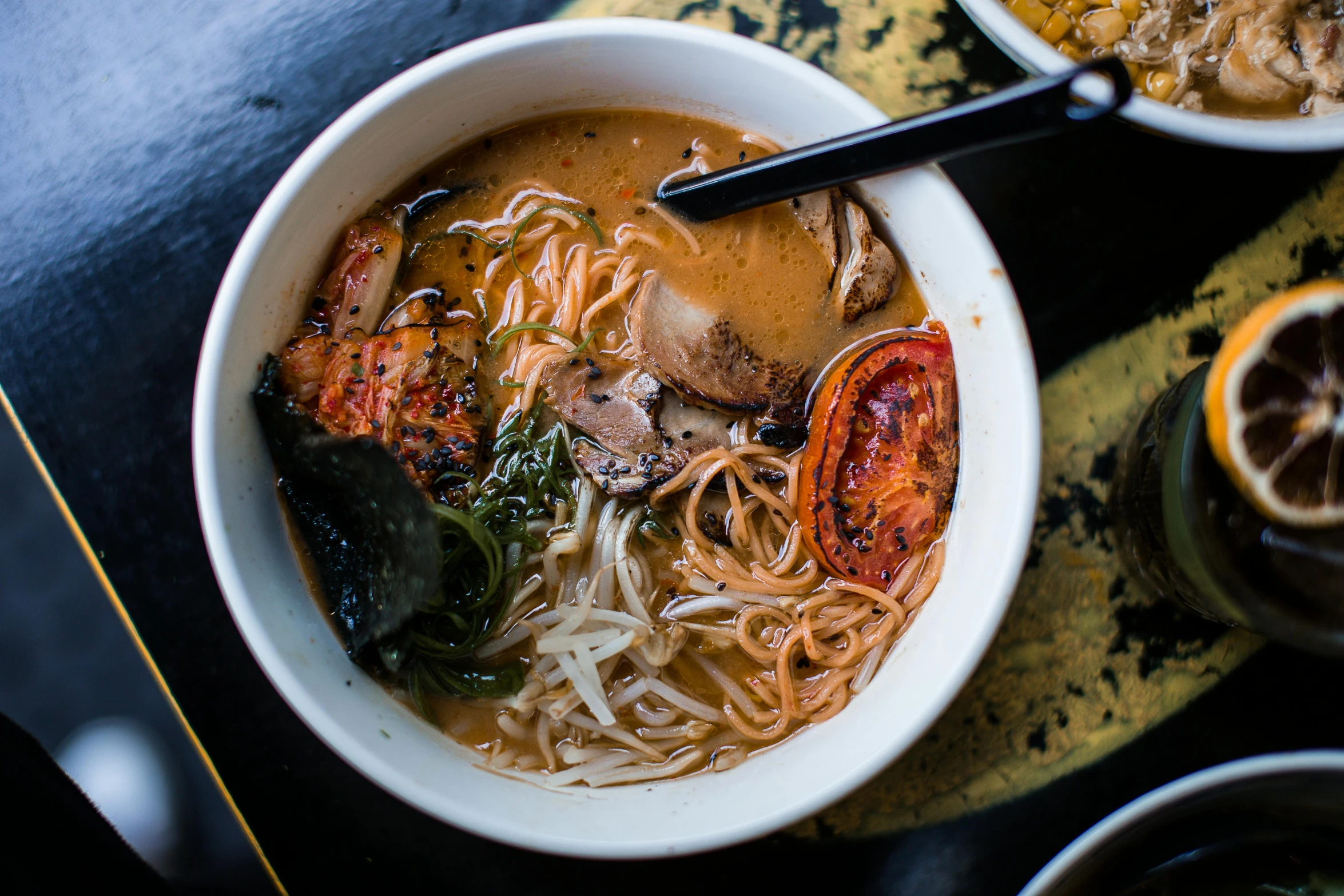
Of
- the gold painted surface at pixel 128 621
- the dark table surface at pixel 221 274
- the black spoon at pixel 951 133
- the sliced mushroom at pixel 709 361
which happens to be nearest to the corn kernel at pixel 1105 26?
the dark table surface at pixel 221 274

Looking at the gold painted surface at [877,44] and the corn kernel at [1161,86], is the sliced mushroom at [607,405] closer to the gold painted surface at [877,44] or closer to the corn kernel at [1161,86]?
the gold painted surface at [877,44]

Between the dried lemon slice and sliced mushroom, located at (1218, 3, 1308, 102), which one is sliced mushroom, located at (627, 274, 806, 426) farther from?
sliced mushroom, located at (1218, 3, 1308, 102)

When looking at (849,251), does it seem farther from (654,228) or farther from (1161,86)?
(1161,86)

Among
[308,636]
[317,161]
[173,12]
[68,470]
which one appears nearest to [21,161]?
[173,12]

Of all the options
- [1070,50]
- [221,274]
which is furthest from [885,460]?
[221,274]

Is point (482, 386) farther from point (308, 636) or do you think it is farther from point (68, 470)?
point (68, 470)
